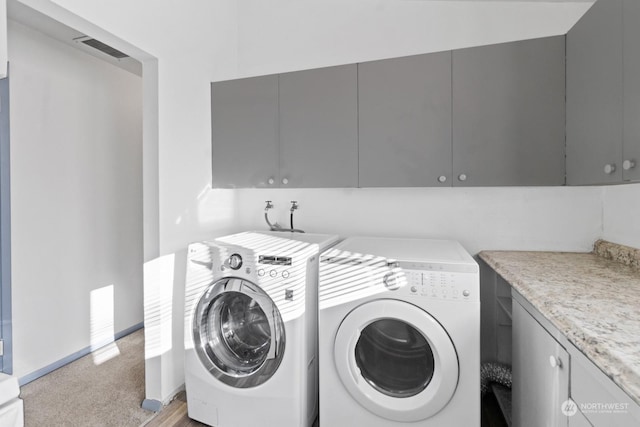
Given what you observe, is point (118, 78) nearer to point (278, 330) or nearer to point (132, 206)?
point (132, 206)

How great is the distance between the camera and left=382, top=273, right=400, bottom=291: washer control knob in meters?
1.44

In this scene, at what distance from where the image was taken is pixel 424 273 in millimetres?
1419

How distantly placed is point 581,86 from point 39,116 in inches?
128

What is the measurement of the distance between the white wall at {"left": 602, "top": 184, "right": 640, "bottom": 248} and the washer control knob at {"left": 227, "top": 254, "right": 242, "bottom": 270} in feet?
6.48

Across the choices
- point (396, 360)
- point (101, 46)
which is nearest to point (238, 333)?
point (396, 360)

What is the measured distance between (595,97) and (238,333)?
213cm

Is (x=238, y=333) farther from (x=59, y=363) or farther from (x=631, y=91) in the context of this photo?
(x=631, y=91)

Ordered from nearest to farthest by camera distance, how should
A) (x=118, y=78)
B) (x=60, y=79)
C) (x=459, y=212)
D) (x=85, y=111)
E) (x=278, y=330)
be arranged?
(x=278, y=330) → (x=459, y=212) → (x=60, y=79) → (x=85, y=111) → (x=118, y=78)

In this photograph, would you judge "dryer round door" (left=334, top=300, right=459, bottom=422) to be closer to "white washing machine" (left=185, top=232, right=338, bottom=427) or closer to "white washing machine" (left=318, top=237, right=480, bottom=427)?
"white washing machine" (left=318, top=237, right=480, bottom=427)

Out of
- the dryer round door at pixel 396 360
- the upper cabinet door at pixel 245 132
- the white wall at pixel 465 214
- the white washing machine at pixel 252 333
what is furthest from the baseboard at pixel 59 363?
the dryer round door at pixel 396 360

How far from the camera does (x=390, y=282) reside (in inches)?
57.1

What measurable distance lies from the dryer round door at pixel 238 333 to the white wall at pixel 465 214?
0.84 metres

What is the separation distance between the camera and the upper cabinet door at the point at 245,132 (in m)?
2.12

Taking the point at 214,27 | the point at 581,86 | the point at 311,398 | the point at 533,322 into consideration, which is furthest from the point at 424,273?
the point at 214,27
